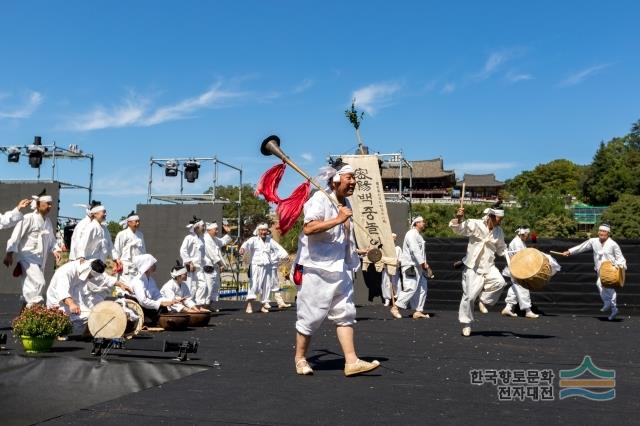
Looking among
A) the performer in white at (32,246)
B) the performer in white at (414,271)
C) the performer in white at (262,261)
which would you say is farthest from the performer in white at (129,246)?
the performer in white at (414,271)

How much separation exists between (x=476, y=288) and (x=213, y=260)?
5.60m

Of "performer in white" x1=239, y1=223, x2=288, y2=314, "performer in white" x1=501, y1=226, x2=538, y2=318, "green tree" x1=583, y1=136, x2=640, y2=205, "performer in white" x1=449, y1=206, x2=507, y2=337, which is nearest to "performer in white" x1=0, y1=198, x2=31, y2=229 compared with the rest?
"performer in white" x1=449, y1=206, x2=507, y2=337

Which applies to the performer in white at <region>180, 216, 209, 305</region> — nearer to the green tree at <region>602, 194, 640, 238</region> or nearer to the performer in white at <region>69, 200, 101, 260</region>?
the performer in white at <region>69, 200, 101, 260</region>

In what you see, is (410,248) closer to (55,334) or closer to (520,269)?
(520,269)

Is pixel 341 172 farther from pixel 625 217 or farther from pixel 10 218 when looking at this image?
pixel 625 217

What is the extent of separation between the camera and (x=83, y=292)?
22.6 feet

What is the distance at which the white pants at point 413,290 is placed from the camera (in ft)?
36.1

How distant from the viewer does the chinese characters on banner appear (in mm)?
13023

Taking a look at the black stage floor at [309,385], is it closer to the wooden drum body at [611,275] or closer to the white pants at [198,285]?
the wooden drum body at [611,275]

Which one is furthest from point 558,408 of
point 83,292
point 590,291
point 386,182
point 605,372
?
point 386,182

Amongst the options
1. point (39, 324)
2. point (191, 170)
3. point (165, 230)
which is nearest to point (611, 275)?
point (39, 324)

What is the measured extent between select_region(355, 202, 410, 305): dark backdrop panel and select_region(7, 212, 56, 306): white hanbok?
26.2 feet

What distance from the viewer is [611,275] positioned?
32.3ft

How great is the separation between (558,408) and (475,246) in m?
4.22
